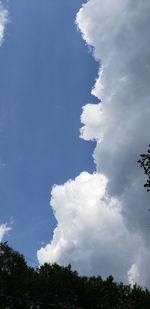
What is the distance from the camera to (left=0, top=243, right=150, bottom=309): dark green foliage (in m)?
48.7

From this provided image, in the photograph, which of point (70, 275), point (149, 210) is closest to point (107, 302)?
point (70, 275)

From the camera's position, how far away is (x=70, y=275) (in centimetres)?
5191

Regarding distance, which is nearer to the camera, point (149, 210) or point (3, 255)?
point (149, 210)

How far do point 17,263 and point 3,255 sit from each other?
1.95 meters

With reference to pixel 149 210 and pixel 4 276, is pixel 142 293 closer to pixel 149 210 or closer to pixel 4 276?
pixel 4 276

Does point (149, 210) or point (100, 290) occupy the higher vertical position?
point (100, 290)

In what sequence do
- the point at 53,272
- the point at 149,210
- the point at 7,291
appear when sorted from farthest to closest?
the point at 53,272 < the point at 7,291 < the point at 149,210

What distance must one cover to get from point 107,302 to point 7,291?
1136cm

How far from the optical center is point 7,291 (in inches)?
1922

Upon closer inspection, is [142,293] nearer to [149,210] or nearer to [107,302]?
[107,302]

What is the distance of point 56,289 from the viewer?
49594 mm

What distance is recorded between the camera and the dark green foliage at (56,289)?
1917 inches

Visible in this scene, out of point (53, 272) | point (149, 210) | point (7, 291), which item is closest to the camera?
point (149, 210)

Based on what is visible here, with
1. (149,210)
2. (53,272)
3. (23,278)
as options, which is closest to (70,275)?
(53,272)
